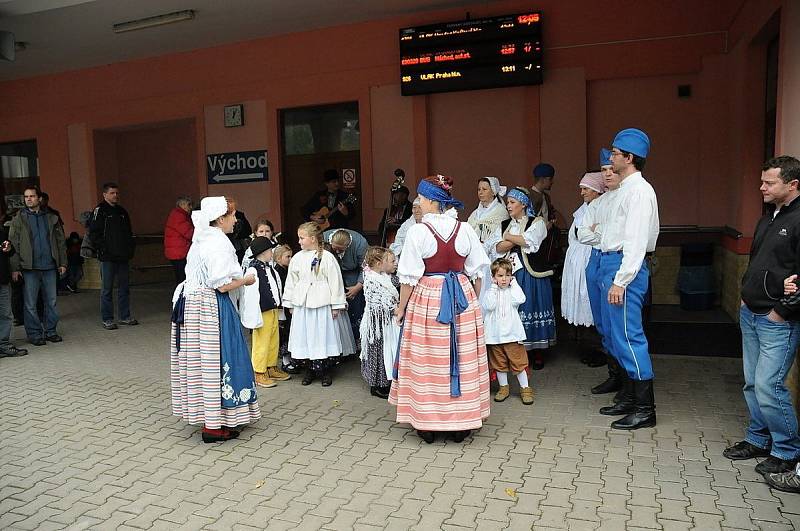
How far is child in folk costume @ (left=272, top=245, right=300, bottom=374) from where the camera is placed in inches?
241

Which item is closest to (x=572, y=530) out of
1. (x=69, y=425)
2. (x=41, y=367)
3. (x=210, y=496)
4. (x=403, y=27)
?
(x=210, y=496)

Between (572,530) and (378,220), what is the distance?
6560 millimetres

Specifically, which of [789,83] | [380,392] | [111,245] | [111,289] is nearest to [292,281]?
[380,392]

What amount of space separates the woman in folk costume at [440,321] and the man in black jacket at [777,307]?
1.59 m

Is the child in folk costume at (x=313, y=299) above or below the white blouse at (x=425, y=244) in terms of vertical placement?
below

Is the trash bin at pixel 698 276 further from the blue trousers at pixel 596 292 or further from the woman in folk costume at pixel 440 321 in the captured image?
the woman in folk costume at pixel 440 321

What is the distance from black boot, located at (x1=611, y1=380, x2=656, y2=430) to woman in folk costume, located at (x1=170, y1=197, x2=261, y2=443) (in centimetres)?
252

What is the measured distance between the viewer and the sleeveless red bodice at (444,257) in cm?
418

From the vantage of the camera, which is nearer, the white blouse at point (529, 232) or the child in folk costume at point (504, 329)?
the child in folk costume at point (504, 329)

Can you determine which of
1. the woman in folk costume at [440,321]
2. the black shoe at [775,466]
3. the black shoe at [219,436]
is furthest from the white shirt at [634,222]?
the black shoe at [219,436]

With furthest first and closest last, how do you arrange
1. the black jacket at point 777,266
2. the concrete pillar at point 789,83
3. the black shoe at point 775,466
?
the concrete pillar at point 789,83 → the black shoe at point 775,466 → the black jacket at point 777,266

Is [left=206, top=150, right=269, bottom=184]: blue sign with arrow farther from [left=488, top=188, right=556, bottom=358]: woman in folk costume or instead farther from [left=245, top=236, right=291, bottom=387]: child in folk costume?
[left=488, top=188, right=556, bottom=358]: woman in folk costume

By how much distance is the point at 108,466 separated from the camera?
417cm

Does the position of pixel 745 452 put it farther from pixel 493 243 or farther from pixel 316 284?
pixel 316 284
